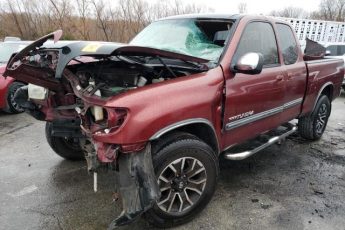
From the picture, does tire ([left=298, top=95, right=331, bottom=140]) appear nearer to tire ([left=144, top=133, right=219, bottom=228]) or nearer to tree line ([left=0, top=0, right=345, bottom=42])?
tire ([left=144, top=133, right=219, bottom=228])

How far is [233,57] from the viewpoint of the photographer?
3531mm

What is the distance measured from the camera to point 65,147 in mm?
4652

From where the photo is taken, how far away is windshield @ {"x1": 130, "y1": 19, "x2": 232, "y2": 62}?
3.67 m

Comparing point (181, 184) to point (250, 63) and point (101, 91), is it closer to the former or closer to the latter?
point (101, 91)

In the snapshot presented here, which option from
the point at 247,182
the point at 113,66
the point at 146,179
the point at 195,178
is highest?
the point at 113,66

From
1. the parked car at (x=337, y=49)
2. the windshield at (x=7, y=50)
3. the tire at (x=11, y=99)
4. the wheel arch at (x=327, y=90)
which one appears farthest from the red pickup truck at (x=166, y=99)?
the parked car at (x=337, y=49)

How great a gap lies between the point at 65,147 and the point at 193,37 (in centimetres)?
222

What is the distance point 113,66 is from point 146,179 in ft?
3.82

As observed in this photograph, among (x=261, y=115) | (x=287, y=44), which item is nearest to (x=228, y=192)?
(x=261, y=115)

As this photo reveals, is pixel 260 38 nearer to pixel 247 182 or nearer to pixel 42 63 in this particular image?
pixel 247 182

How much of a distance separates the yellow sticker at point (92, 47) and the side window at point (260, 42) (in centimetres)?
147

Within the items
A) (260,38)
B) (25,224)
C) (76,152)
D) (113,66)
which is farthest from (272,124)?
(25,224)

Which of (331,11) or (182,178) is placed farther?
(331,11)

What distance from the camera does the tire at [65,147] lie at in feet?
14.8
